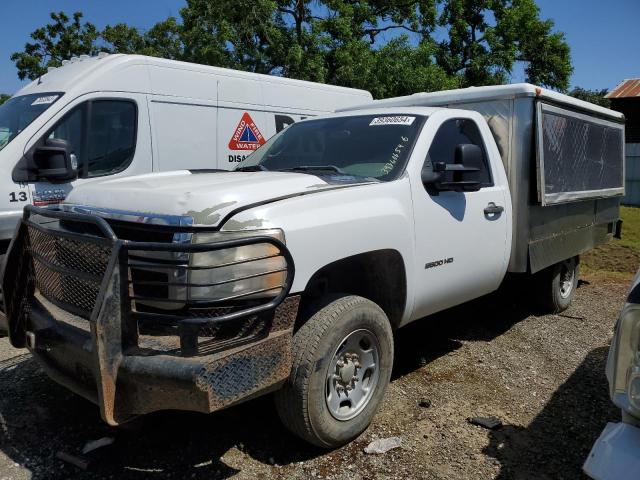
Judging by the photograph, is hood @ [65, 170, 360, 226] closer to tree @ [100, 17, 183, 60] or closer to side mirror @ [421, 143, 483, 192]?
side mirror @ [421, 143, 483, 192]

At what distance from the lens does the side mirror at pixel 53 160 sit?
540 centimetres

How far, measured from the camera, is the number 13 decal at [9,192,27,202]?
5238 mm

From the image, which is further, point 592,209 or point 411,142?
point 592,209

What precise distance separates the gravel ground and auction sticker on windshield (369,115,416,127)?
194 centimetres

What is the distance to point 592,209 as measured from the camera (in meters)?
6.21

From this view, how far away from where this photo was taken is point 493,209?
4.33 m

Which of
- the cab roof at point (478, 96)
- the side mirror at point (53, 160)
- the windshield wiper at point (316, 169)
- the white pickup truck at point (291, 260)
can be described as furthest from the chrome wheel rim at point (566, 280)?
the side mirror at point (53, 160)

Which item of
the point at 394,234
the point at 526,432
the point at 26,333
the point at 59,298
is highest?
the point at 394,234

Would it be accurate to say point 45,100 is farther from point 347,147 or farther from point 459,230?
point 459,230

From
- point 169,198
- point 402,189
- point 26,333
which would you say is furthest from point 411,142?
point 26,333

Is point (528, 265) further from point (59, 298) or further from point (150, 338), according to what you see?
point (59, 298)

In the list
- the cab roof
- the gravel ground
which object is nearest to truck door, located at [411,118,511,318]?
the cab roof

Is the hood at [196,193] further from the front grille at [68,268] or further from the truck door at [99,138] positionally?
the truck door at [99,138]

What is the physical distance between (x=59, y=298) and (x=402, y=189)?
6.97 feet
